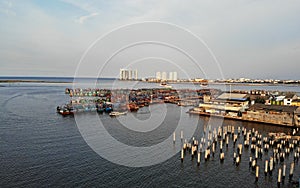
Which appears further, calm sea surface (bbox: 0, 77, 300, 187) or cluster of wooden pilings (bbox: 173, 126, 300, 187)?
cluster of wooden pilings (bbox: 173, 126, 300, 187)

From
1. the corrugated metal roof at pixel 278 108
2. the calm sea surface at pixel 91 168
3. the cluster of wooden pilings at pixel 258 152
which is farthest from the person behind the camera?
the corrugated metal roof at pixel 278 108

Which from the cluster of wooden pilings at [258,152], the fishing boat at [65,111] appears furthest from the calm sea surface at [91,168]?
the fishing boat at [65,111]

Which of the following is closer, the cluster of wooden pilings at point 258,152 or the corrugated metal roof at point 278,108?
the cluster of wooden pilings at point 258,152

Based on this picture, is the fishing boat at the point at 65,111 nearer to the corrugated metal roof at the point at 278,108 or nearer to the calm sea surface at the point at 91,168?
the calm sea surface at the point at 91,168

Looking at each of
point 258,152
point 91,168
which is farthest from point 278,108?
point 91,168

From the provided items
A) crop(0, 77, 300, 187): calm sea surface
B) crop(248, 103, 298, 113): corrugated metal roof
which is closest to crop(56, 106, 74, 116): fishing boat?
crop(0, 77, 300, 187): calm sea surface

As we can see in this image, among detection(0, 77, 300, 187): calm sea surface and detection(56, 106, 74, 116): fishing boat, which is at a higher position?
detection(56, 106, 74, 116): fishing boat

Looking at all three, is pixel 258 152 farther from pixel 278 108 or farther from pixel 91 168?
pixel 278 108

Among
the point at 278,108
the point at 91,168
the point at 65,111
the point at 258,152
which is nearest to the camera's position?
the point at 91,168

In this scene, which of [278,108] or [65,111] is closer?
[278,108]

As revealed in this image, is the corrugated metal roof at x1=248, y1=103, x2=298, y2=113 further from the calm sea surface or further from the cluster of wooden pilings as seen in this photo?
the calm sea surface

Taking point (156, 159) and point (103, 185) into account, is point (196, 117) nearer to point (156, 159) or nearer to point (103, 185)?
point (156, 159)

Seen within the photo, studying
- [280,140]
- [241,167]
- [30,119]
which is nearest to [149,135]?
[241,167]
